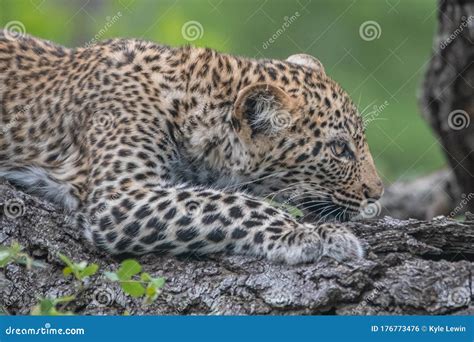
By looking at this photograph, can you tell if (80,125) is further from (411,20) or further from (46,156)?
(411,20)

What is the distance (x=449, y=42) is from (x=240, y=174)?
10.3 feet

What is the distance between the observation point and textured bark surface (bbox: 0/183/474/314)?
330 inches

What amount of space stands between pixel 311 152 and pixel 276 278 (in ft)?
6.70

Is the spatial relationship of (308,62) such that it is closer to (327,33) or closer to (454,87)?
(454,87)

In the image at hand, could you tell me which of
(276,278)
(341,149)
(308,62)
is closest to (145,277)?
(276,278)

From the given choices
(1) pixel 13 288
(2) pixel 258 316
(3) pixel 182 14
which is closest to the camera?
(2) pixel 258 316

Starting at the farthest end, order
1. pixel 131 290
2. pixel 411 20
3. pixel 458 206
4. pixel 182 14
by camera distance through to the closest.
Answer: pixel 411 20 → pixel 182 14 → pixel 458 206 → pixel 131 290

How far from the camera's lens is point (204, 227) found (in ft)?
30.9

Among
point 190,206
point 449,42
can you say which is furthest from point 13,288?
point 449,42

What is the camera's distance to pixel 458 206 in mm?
13695

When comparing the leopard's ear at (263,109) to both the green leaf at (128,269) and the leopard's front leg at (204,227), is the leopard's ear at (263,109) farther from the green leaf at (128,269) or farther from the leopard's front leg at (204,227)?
the green leaf at (128,269)

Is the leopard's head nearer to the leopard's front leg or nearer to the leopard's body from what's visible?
the leopard's body

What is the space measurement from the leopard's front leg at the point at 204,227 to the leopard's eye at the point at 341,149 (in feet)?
3.82

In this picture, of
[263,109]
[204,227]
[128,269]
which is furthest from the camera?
[263,109]
